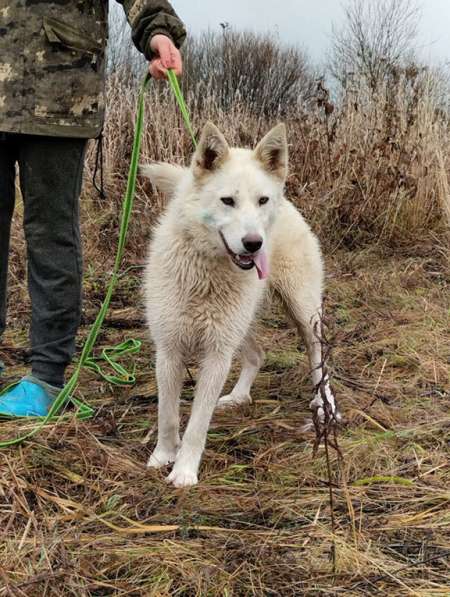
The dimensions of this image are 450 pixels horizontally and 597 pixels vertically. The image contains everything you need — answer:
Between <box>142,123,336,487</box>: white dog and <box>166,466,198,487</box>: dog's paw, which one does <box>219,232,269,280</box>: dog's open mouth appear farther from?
<box>166,466,198,487</box>: dog's paw

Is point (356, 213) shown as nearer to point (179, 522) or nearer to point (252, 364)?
point (252, 364)

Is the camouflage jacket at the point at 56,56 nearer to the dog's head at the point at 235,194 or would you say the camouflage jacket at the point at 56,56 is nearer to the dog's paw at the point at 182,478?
the dog's head at the point at 235,194

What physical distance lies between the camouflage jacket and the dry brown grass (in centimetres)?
115

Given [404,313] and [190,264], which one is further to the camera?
[404,313]

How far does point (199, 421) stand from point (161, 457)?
0.75 feet

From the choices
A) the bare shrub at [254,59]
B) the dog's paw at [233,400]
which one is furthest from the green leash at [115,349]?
the bare shrub at [254,59]

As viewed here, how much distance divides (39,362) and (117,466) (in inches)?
26.7

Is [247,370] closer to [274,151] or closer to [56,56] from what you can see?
[274,151]

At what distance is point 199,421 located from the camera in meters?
2.46

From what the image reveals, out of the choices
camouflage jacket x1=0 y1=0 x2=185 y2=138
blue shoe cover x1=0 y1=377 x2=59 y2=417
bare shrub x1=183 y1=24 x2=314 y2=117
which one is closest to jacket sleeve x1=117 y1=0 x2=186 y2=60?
camouflage jacket x1=0 y1=0 x2=185 y2=138

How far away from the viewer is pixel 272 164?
2.65 meters

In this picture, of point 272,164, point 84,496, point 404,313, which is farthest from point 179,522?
point 404,313

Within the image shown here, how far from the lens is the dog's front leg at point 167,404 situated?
2.55 metres

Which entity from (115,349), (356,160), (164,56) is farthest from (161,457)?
(356,160)
